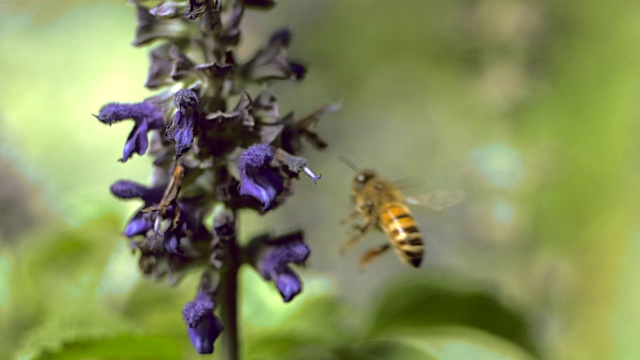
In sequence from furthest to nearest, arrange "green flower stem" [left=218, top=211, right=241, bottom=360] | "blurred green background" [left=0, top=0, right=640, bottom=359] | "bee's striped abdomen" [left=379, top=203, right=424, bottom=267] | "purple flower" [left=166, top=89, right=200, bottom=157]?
"blurred green background" [left=0, top=0, right=640, bottom=359], "bee's striped abdomen" [left=379, top=203, right=424, bottom=267], "green flower stem" [left=218, top=211, right=241, bottom=360], "purple flower" [left=166, top=89, right=200, bottom=157]

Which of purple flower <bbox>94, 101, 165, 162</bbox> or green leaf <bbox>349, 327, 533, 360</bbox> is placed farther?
green leaf <bbox>349, 327, 533, 360</bbox>

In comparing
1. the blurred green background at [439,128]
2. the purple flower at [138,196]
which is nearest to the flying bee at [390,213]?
the purple flower at [138,196]

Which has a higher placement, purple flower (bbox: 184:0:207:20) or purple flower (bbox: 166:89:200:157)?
purple flower (bbox: 184:0:207:20)

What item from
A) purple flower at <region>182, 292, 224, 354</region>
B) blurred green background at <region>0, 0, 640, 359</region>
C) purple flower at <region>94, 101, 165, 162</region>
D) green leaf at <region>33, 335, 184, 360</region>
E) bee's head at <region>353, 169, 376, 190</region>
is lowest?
purple flower at <region>182, 292, 224, 354</region>

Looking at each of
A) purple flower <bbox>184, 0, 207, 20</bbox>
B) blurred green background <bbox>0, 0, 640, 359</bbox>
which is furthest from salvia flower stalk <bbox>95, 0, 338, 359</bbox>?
blurred green background <bbox>0, 0, 640, 359</bbox>

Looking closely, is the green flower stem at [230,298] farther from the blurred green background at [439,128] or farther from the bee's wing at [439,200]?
the blurred green background at [439,128]

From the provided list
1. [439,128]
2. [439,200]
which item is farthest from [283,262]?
[439,128]

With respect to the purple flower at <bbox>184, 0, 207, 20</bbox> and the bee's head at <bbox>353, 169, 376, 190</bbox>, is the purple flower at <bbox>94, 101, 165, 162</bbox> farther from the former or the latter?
the bee's head at <bbox>353, 169, 376, 190</bbox>

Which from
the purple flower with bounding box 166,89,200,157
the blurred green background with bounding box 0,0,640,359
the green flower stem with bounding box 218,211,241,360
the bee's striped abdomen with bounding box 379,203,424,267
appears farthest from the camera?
the blurred green background with bounding box 0,0,640,359
